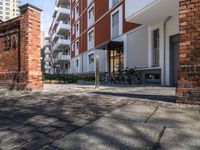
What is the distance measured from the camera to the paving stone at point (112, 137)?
6.66 feet

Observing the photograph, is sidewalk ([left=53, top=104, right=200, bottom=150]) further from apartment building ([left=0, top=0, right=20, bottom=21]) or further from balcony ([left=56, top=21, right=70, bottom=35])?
apartment building ([left=0, top=0, right=20, bottom=21])

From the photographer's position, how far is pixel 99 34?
20969 mm

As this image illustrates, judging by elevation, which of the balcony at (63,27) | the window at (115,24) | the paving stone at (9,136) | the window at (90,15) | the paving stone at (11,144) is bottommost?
the paving stone at (11,144)

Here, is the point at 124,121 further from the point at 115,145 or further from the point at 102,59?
the point at 102,59

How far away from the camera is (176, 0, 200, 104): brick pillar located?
3.80m

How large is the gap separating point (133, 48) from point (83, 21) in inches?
612

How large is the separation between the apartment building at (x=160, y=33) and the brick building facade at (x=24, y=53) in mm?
4975

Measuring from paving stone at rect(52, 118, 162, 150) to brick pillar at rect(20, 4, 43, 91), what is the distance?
4.99m

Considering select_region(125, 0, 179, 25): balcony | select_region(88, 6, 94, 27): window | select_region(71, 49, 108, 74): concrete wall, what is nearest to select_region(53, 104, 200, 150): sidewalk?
select_region(125, 0, 179, 25): balcony

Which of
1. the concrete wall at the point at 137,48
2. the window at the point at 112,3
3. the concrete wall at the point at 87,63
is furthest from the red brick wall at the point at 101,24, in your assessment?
the concrete wall at the point at 87,63

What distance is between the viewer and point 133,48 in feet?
44.7

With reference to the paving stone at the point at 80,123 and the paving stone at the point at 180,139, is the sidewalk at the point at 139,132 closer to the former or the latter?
the paving stone at the point at 180,139

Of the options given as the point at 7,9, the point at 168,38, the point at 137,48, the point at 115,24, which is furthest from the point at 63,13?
the point at 7,9

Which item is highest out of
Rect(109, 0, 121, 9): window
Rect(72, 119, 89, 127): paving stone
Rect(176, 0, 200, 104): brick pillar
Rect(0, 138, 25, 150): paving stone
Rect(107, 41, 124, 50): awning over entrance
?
Rect(109, 0, 121, 9): window
